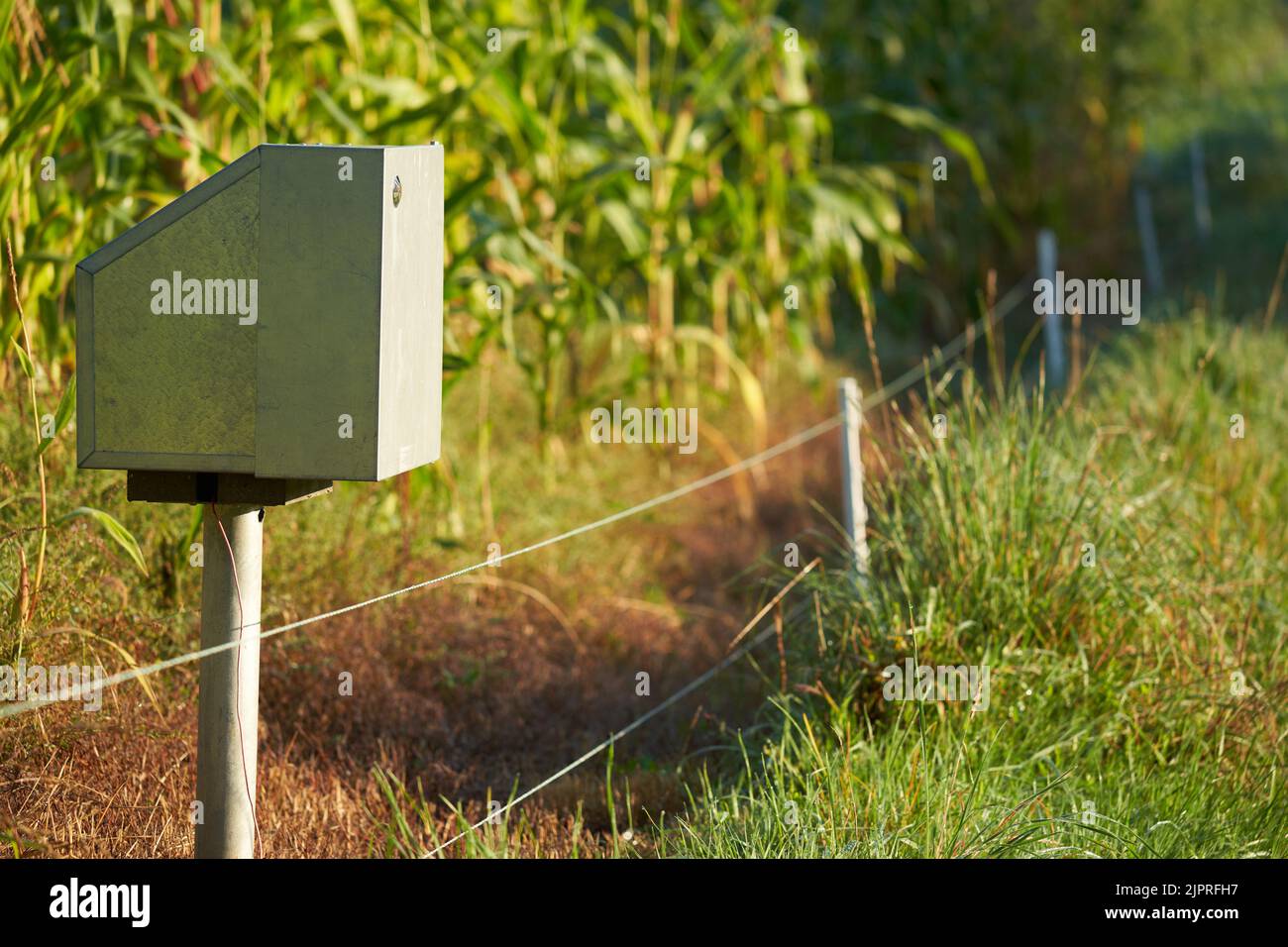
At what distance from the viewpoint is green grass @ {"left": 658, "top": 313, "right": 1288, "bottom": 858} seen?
239 centimetres

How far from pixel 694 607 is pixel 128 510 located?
6.05 feet

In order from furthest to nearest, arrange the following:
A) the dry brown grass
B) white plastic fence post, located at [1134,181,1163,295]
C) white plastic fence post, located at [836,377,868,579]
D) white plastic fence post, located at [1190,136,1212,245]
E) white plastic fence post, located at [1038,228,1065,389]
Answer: white plastic fence post, located at [1190,136,1212,245] < white plastic fence post, located at [1134,181,1163,295] < white plastic fence post, located at [1038,228,1065,389] < white plastic fence post, located at [836,377,868,579] < the dry brown grass

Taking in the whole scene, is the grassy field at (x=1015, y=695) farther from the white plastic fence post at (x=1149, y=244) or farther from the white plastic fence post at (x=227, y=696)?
the white plastic fence post at (x=1149, y=244)

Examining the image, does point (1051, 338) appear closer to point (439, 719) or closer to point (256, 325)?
point (439, 719)

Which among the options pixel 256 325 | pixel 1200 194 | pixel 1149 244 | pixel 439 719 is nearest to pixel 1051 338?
pixel 1149 244

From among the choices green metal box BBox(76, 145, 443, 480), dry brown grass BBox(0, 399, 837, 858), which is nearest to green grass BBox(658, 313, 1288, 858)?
dry brown grass BBox(0, 399, 837, 858)

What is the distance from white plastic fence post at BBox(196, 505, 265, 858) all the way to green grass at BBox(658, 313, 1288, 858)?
852mm

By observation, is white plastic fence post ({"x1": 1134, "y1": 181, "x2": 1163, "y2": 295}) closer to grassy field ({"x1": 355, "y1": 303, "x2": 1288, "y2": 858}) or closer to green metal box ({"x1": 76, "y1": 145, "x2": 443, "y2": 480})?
grassy field ({"x1": 355, "y1": 303, "x2": 1288, "y2": 858})

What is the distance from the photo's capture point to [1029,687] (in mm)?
2898

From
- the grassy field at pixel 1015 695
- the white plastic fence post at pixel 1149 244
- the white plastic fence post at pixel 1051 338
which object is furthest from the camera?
the white plastic fence post at pixel 1149 244

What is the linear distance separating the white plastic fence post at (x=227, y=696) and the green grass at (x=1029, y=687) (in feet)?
2.80

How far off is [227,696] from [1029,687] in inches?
73.5

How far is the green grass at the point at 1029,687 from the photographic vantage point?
2.39 metres

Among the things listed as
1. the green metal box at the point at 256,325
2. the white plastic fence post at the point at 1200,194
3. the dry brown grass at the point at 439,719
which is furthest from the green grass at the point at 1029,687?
the white plastic fence post at the point at 1200,194
